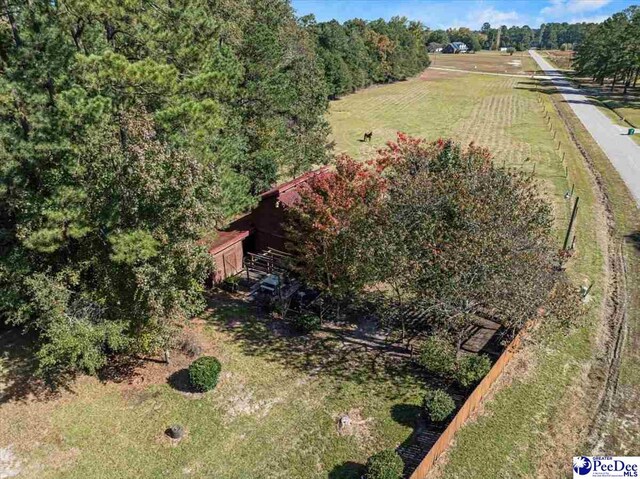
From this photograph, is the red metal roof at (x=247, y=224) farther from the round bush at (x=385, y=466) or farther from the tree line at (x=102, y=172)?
the round bush at (x=385, y=466)

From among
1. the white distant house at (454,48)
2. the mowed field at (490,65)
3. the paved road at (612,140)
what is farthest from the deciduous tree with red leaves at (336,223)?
the white distant house at (454,48)

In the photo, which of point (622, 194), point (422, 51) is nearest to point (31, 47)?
point (622, 194)

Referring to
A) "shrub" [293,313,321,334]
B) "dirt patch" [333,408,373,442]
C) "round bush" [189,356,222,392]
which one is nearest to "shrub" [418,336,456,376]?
"dirt patch" [333,408,373,442]

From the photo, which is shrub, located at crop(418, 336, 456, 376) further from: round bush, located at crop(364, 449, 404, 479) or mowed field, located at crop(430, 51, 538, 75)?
mowed field, located at crop(430, 51, 538, 75)

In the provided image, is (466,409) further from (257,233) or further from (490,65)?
(490,65)

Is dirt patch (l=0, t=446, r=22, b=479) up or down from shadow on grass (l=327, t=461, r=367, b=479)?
up
